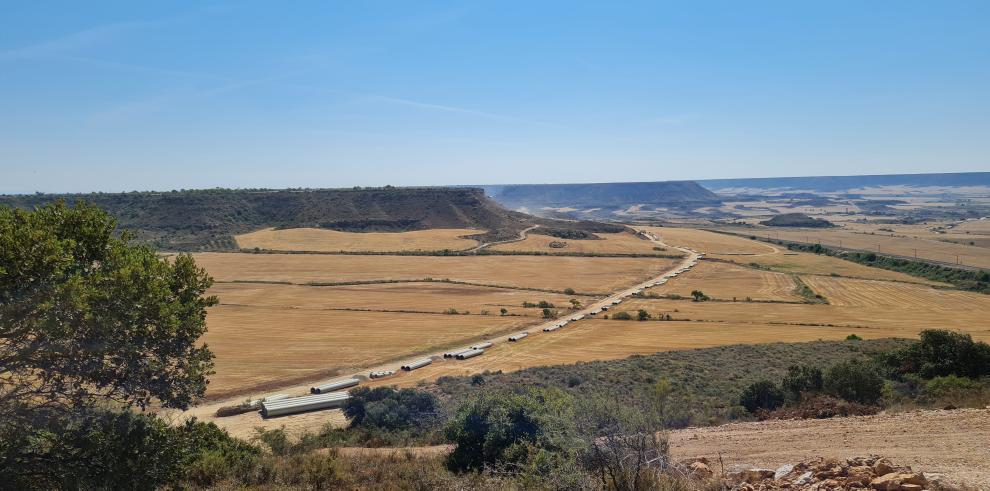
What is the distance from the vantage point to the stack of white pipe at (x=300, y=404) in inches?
1099

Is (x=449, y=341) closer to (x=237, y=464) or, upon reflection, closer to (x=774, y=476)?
(x=237, y=464)

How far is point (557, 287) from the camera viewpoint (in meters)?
76.8

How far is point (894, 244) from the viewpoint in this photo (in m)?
138

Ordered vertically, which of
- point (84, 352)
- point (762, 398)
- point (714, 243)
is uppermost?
point (84, 352)

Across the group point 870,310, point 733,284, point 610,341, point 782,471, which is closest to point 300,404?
point 782,471

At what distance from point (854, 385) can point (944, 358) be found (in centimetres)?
658

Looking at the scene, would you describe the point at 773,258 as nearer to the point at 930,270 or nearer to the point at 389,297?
the point at 930,270

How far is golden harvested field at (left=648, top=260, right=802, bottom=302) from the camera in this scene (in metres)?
70.4

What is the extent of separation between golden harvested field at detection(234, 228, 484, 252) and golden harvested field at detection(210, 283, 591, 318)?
128 feet

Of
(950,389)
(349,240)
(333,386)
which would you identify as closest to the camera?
(950,389)

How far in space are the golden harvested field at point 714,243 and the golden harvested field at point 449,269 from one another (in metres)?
26.2

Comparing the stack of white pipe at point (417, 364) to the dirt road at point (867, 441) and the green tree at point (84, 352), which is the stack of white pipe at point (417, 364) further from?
the green tree at point (84, 352)

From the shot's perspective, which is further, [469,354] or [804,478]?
[469,354]

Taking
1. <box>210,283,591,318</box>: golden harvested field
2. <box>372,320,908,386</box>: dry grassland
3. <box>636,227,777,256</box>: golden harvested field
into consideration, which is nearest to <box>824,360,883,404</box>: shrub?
<box>372,320,908,386</box>: dry grassland
